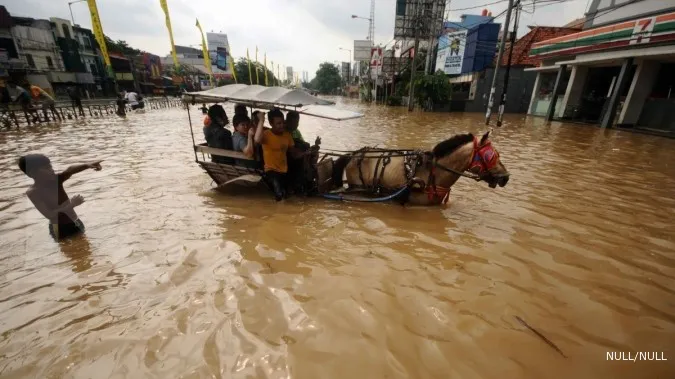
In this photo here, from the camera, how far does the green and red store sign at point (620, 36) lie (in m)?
12.5

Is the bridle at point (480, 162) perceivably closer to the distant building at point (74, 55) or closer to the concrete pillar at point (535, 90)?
the concrete pillar at point (535, 90)

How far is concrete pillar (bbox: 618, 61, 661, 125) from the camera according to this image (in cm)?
1479

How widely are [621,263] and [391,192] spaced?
122 inches

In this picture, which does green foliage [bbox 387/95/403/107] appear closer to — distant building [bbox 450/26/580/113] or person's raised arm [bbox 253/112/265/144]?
distant building [bbox 450/26/580/113]

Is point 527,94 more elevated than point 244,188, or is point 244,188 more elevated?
point 527,94

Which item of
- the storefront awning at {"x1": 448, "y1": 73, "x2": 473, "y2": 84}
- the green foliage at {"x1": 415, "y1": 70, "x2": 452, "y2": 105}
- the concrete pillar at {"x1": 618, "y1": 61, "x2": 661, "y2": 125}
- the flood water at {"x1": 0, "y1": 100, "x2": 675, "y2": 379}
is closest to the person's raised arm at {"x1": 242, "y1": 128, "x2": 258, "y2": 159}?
the flood water at {"x1": 0, "y1": 100, "x2": 675, "y2": 379}

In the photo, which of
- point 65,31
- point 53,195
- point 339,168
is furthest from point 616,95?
point 65,31

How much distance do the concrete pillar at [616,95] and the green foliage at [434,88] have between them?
39.5 ft

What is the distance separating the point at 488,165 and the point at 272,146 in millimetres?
3538

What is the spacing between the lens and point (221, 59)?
78062mm

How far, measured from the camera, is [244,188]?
6328 millimetres

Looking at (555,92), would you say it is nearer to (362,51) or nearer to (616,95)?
(616,95)

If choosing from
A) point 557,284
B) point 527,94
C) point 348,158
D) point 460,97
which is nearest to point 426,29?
point 460,97

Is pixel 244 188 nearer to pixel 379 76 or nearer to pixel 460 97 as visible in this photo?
pixel 460 97
